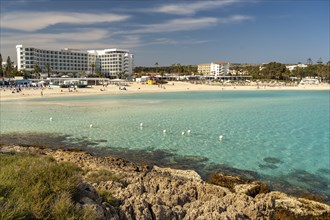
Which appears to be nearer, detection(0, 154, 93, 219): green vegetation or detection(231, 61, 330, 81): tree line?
detection(0, 154, 93, 219): green vegetation

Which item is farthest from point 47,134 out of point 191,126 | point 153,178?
point 153,178

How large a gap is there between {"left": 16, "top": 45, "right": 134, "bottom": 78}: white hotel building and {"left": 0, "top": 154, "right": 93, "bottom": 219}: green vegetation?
13134cm

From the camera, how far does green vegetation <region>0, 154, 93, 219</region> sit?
426 cm

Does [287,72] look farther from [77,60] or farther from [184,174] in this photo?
[184,174]

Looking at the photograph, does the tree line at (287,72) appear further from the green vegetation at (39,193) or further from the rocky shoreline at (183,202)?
the green vegetation at (39,193)

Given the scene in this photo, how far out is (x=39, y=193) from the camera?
189 inches

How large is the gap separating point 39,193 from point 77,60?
148982 mm

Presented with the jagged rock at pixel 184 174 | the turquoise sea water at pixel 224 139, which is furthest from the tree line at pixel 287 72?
the jagged rock at pixel 184 174

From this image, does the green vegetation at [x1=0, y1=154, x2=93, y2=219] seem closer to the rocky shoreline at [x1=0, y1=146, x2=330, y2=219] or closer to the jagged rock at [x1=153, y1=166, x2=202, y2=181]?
the rocky shoreline at [x1=0, y1=146, x2=330, y2=219]

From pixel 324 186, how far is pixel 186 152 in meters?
6.96

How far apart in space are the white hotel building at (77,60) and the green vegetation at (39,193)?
13134 cm

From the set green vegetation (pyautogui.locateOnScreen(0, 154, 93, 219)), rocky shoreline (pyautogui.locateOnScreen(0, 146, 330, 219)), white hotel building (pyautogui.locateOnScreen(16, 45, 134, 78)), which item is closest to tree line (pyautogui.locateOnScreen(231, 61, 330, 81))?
white hotel building (pyautogui.locateOnScreen(16, 45, 134, 78))

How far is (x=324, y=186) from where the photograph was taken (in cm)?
1212

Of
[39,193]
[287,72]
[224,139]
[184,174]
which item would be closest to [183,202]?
[39,193]
